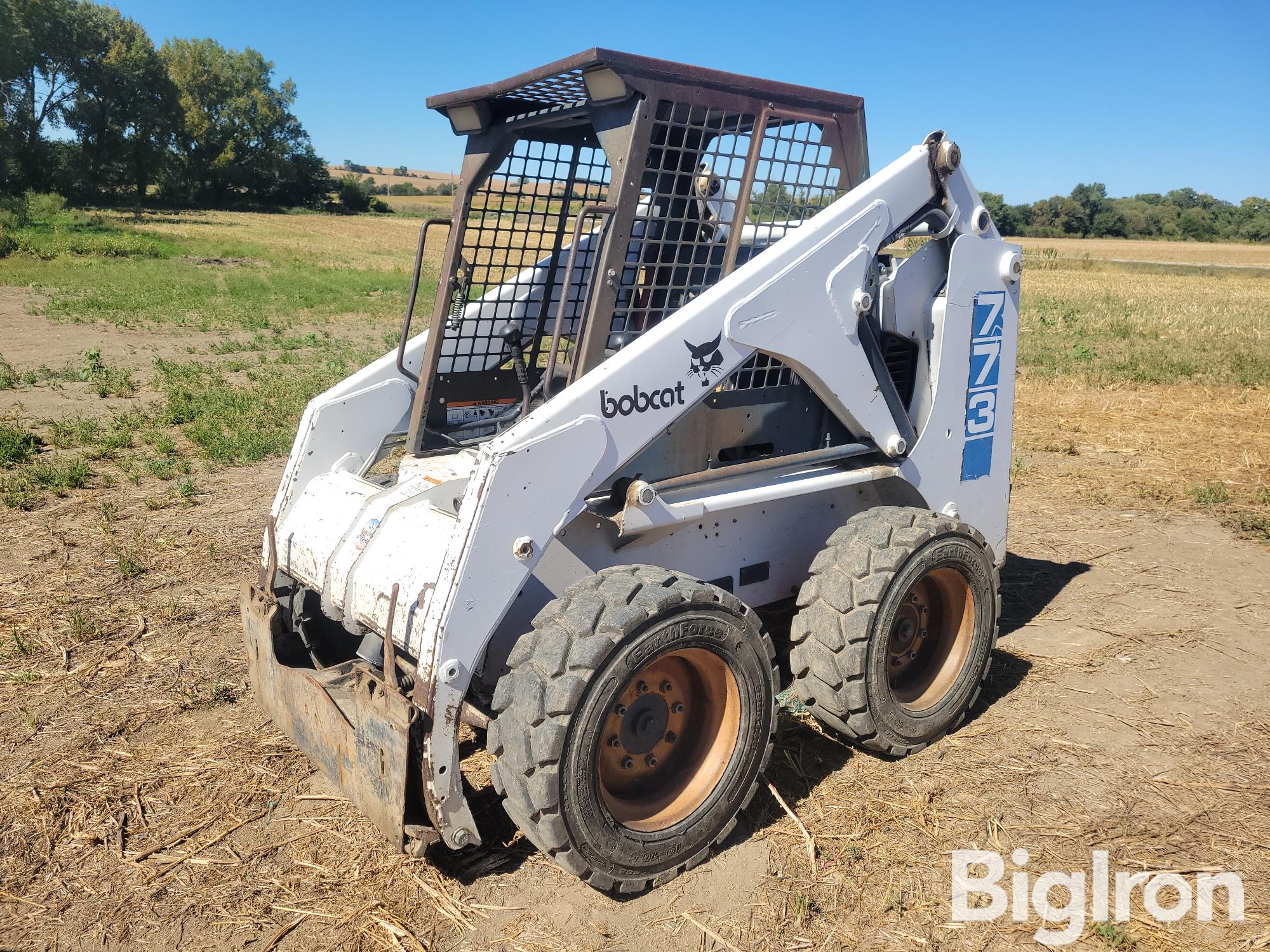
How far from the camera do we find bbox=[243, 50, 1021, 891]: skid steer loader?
9.20 feet

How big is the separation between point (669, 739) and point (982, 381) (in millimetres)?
2284

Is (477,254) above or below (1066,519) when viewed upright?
above

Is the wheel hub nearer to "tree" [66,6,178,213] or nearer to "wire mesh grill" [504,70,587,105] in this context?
"wire mesh grill" [504,70,587,105]

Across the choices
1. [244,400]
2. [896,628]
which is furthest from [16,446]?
[896,628]

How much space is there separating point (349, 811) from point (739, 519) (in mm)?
1806

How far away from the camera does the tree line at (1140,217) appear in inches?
2488

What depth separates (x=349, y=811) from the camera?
11.0 feet

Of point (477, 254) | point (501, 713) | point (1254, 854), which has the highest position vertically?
point (477, 254)

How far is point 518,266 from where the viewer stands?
4.30m

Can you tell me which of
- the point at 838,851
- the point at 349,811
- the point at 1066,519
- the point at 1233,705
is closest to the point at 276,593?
the point at 349,811

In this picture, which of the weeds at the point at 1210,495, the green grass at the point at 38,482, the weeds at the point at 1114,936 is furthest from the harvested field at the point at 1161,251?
the weeds at the point at 1114,936

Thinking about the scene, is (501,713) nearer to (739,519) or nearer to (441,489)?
(441,489)

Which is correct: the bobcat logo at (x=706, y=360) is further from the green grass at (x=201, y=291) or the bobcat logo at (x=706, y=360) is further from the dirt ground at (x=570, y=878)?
the green grass at (x=201, y=291)

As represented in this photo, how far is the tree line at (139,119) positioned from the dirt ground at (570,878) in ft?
171
